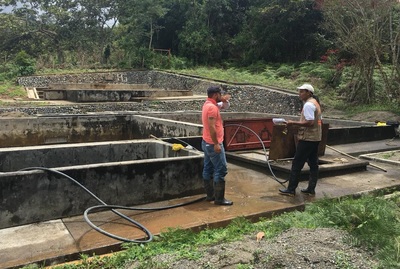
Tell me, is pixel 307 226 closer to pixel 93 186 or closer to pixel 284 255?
pixel 284 255

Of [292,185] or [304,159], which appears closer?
[304,159]

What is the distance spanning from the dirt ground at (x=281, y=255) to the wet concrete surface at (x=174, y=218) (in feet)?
3.11

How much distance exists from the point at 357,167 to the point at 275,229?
4.32m

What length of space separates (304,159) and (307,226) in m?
1.62

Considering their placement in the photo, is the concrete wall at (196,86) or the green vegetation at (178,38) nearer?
the concrete wall at (196,86)

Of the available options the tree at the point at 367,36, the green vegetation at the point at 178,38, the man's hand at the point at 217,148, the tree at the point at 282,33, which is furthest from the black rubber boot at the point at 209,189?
the tree at the point at 282,33

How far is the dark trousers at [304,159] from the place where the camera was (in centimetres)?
598

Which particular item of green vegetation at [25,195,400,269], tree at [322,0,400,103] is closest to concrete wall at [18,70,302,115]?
tree at [322,0,400,103]

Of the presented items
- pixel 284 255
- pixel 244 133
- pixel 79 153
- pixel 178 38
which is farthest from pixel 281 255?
pixel 178 38

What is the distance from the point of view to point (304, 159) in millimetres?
6070

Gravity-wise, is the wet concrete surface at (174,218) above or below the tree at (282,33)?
below

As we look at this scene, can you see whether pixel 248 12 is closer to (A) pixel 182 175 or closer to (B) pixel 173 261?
(A) pixel 182 175

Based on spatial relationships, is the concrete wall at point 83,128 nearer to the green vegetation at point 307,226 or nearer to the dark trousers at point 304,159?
the dark trousers at point 304,159

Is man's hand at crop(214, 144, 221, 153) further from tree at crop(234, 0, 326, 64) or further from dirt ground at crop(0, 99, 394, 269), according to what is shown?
tree at crop(234, 0, 326, 64)
